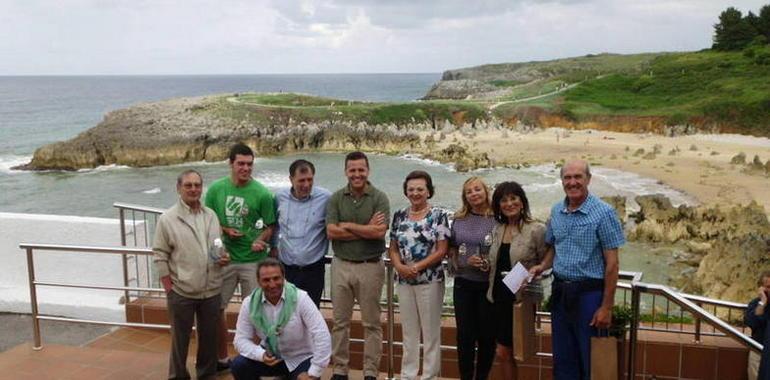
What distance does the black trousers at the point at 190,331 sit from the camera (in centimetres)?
494

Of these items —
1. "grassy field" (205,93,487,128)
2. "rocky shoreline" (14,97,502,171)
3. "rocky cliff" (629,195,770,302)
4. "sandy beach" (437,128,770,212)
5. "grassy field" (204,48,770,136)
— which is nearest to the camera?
"rocky cliff" (629,195,770,302)

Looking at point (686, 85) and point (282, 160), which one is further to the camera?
point (686, 85)

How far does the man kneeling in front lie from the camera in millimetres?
4285

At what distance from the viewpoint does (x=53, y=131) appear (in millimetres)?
79312

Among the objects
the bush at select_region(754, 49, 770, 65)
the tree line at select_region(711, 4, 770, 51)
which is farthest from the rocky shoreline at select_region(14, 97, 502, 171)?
the tree line at select_region(711, 4, 770, 51)

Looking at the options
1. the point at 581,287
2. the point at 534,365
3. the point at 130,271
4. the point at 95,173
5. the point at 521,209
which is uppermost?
the point at 521,209

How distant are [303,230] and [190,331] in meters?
1.11

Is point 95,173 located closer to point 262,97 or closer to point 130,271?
point 262,97

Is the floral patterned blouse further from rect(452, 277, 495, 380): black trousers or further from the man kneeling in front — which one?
the man kneeling in front

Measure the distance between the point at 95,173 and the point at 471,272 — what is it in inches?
1746

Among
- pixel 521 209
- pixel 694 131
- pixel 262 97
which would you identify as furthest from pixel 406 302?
pixel 262 97

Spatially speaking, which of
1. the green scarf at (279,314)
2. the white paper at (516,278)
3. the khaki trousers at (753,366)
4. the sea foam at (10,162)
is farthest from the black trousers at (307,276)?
the sea foam at (10,162)

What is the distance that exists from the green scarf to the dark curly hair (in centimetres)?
139

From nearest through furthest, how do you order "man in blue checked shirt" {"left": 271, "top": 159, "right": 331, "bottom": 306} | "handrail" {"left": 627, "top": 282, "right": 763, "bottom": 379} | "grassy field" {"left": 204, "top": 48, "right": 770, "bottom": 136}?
1. "handrail" {"left": 627, "top": 282, "right": 763, "bottom": 379}
2. "man in blue checked shirt" {"left": 271, "top": 159, "right": 331, "bottom": 306}
3. "grassy field" {"left": 204, "top": 48, "right": 770, "bottom": 136}
